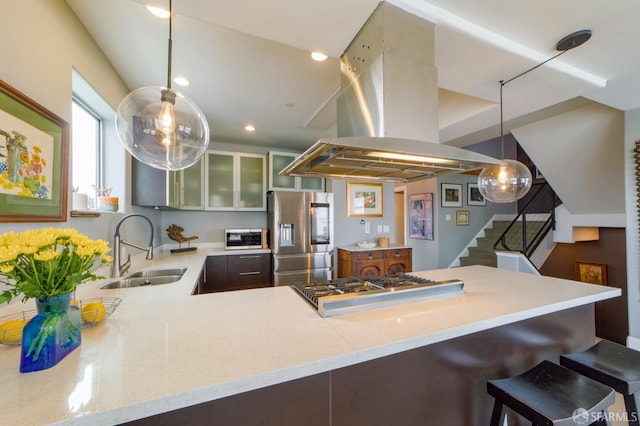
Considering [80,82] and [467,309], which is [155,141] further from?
[467,309]

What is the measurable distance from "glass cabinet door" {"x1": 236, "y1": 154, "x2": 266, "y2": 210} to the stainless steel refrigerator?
21 centimetres

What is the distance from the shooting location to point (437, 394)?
113cm

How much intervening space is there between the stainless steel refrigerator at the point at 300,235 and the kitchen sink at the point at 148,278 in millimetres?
1405

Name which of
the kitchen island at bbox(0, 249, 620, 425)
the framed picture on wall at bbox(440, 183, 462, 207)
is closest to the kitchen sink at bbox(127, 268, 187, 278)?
the kitchen island at bbox(0, 249, 620, 425)

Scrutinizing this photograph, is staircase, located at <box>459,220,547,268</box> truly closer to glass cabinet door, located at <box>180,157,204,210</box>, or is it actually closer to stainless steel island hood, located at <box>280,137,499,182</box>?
stainless steel island hood, located at <box>280,137,499,182</box>

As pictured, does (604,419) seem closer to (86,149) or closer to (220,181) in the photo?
(86,149)

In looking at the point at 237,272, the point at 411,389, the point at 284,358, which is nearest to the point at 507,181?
the point at 411,389

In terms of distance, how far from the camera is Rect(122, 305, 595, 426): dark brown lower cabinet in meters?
0.82

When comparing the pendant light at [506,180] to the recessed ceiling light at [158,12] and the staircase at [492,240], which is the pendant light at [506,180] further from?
the staircase at [492,240]

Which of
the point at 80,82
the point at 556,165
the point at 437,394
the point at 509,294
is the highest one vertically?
the point at 80,82

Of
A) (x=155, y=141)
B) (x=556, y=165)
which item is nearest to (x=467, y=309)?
(x=155, y=141)

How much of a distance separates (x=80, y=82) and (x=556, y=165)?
4.57 m

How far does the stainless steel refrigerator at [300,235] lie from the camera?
137 inches

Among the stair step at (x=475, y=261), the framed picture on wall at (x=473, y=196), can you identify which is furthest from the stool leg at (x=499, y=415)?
the framed picture on wall at (x=473, y=196)
